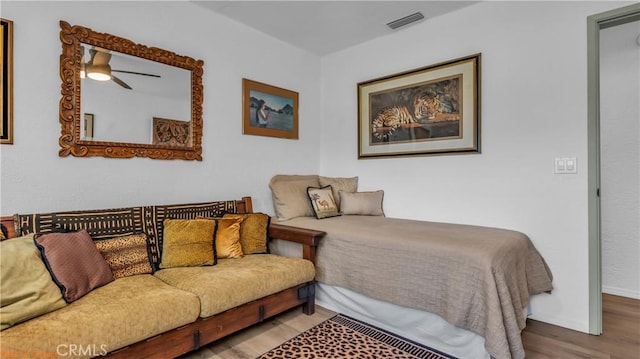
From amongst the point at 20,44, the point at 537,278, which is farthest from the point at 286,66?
the point at 537,278

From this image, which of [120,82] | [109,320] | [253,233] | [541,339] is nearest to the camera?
[109,320]

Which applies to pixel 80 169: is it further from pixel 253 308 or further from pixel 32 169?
pixel 253 308

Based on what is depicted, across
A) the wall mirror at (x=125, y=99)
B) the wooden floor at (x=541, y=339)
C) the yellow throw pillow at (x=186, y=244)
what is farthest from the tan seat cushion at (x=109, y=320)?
the wall mirror at (x=125, y=99)

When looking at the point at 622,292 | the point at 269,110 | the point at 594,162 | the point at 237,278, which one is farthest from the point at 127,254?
the point at 622,292

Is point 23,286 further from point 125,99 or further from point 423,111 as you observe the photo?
point 423,111

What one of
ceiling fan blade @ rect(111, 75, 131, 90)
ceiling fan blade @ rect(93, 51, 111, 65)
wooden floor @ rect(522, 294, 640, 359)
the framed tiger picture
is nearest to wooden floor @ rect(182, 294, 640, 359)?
wooden floor @ rect(522, 294, 640, 359)

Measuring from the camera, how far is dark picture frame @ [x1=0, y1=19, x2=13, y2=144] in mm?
1806

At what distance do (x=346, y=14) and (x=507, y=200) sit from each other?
6.88 ft

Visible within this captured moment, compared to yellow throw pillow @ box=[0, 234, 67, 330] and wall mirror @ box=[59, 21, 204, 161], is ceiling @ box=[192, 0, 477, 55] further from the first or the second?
yellow throw pillow @ box=[0, 234, 67, 330]

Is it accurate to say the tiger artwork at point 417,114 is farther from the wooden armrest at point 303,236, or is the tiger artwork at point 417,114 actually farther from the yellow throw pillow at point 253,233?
the yellow throw pillow at point 253,233

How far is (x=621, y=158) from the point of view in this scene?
2.91 meters

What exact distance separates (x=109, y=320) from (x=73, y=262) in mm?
444

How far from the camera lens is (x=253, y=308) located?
2029mm

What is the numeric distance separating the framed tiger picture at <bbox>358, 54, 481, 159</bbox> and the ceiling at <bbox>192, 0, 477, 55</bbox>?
49cm
